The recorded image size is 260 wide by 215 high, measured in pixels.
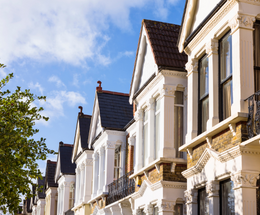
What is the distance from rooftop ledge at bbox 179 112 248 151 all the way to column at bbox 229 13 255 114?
0.23m

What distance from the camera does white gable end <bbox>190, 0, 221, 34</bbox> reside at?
12.7 m

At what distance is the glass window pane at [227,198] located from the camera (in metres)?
10.5

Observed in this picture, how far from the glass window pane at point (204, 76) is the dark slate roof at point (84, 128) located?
16.2 metres

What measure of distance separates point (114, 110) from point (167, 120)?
9.81m

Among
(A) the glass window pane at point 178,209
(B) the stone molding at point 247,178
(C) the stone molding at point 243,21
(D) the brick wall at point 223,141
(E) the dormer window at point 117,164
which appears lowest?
(A) the glass window pane at point 178,209

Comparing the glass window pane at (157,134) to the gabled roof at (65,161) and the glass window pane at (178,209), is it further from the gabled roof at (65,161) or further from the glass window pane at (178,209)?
the gabled roof at (65,161)

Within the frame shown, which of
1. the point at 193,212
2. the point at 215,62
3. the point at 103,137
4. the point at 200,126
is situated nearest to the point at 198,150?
the point at 200,126

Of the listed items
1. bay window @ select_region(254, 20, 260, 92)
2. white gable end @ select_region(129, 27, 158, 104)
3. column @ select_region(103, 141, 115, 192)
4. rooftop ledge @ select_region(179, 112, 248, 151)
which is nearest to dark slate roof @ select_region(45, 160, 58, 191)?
column @ select_region(103, 141, 115, 192)

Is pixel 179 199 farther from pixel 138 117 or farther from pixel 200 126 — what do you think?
pixel 138 117

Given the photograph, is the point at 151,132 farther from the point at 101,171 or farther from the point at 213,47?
the point at 101,171

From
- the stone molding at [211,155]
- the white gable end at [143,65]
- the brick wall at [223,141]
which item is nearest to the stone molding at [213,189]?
the stone molding at [211,155]

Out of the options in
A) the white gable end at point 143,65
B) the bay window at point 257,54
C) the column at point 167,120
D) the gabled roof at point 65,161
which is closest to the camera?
the bay window at point 257,54

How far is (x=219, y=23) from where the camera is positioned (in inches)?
467

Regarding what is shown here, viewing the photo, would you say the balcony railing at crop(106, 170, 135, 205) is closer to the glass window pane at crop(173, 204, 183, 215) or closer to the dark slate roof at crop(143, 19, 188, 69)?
the glass window pane at crop(173, 204, 183, 215)
